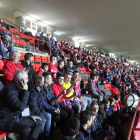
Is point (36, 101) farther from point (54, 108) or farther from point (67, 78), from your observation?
point (67, 78)

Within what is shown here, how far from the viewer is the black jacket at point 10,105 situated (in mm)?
1754

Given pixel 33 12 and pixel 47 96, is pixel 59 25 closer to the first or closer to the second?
pixel 33 12

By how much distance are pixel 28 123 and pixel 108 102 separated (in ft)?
7.55

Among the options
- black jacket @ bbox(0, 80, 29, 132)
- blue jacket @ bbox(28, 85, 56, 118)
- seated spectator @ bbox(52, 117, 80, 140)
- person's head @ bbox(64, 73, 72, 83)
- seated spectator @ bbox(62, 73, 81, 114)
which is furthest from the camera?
person's head @ bbox(64, 73, 72, 83)

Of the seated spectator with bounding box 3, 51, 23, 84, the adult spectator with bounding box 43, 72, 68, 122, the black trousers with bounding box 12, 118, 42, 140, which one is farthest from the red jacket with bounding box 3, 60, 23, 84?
the black trousers with bounding box 12, 118, 42, 140

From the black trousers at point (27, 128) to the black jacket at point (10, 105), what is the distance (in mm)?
72

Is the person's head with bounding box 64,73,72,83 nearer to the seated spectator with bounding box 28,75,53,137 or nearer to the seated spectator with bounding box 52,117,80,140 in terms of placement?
the seated spectator with bounding box 28,75,53,137

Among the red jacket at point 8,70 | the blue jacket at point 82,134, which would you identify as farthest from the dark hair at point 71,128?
the red jacket at point 8,70

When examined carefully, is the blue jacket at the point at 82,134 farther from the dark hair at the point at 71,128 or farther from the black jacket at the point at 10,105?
the black jacket at the point at 10,105

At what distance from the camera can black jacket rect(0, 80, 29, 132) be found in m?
1.75

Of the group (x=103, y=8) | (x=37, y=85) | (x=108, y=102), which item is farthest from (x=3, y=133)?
(x=103, y=8)

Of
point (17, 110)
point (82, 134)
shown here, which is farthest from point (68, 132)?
point (17, 110)

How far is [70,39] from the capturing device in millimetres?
16562

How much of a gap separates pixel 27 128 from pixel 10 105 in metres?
0.35
